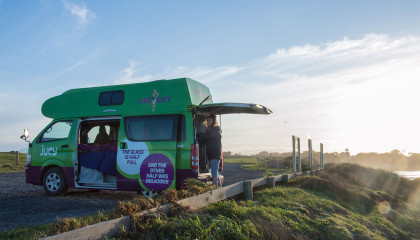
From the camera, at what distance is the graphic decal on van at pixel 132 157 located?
8.52 m

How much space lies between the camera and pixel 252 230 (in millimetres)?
5062

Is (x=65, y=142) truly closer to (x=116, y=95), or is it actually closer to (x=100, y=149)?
(x=100, y=149)

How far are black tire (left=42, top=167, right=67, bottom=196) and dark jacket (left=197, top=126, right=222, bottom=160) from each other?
168 inches

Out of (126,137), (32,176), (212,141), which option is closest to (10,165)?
(32,176)

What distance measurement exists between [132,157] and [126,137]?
55cm

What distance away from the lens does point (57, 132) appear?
10.0 m

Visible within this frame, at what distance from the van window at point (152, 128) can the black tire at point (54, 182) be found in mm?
2628

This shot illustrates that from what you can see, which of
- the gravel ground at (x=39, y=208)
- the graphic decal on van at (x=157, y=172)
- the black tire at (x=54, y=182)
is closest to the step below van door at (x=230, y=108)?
the graphic decal on van at (x=157, y=172)

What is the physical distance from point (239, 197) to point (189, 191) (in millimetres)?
1846

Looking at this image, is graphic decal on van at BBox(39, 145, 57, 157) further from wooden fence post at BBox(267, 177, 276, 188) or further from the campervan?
wooden fence post at BBox(267, 177, 276, 188)

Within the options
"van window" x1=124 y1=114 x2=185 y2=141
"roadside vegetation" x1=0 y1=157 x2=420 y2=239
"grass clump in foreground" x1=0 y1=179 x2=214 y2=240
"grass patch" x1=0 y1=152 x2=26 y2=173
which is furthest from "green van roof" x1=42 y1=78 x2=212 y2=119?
"grass patch" x1=0 y1=152 x2=26 y2=173

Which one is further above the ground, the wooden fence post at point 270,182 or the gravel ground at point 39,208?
the wooden fence post at point 270,182

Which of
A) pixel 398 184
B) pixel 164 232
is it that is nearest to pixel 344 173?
pixel 398 184

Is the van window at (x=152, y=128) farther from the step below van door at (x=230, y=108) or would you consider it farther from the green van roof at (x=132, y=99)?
the step below van door at (x=230, y=108)
